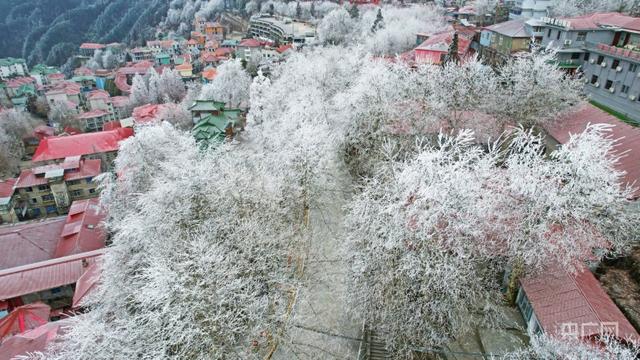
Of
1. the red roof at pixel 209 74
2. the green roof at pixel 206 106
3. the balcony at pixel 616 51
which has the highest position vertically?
the balcony at pixel 616 51

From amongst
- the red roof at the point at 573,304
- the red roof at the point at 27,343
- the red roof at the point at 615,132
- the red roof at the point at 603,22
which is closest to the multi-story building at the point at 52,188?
the red roof at the point at 27,343

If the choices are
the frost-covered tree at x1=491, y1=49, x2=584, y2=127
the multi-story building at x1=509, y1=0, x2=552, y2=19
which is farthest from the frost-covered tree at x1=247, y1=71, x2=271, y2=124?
the multi-story building at x1=509, y1=0, x2=552, y2=19

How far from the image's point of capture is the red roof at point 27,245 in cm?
2606

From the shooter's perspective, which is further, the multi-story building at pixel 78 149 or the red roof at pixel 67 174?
the multi-story building at pixel 78 149

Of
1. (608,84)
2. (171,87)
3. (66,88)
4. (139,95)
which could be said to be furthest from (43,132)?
(608,84)

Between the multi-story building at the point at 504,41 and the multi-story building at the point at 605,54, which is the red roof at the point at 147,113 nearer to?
the multi-story building at the point at 504,41

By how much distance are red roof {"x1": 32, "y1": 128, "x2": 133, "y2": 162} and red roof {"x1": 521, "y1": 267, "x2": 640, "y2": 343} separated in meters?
42.9

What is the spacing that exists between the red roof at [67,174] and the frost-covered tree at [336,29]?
38.9m

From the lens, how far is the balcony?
22892 mm

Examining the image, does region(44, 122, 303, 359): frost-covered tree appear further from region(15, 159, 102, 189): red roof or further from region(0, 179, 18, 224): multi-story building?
region(0, 179, 18, 224): multi-story building

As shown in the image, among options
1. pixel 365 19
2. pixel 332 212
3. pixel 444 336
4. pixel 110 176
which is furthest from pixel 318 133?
pixel 365 19

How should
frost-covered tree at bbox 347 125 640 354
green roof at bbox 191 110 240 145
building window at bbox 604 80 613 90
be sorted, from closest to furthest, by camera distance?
frost-covered tree at bbox 347 125 640 354 < building window at bbox 604 80 613 90 < green roof at bbox 191 110 240 145

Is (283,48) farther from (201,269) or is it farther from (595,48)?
(201,269)

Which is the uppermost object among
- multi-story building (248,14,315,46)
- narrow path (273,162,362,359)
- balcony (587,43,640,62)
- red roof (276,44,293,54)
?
balcony (587,43,640,62)
